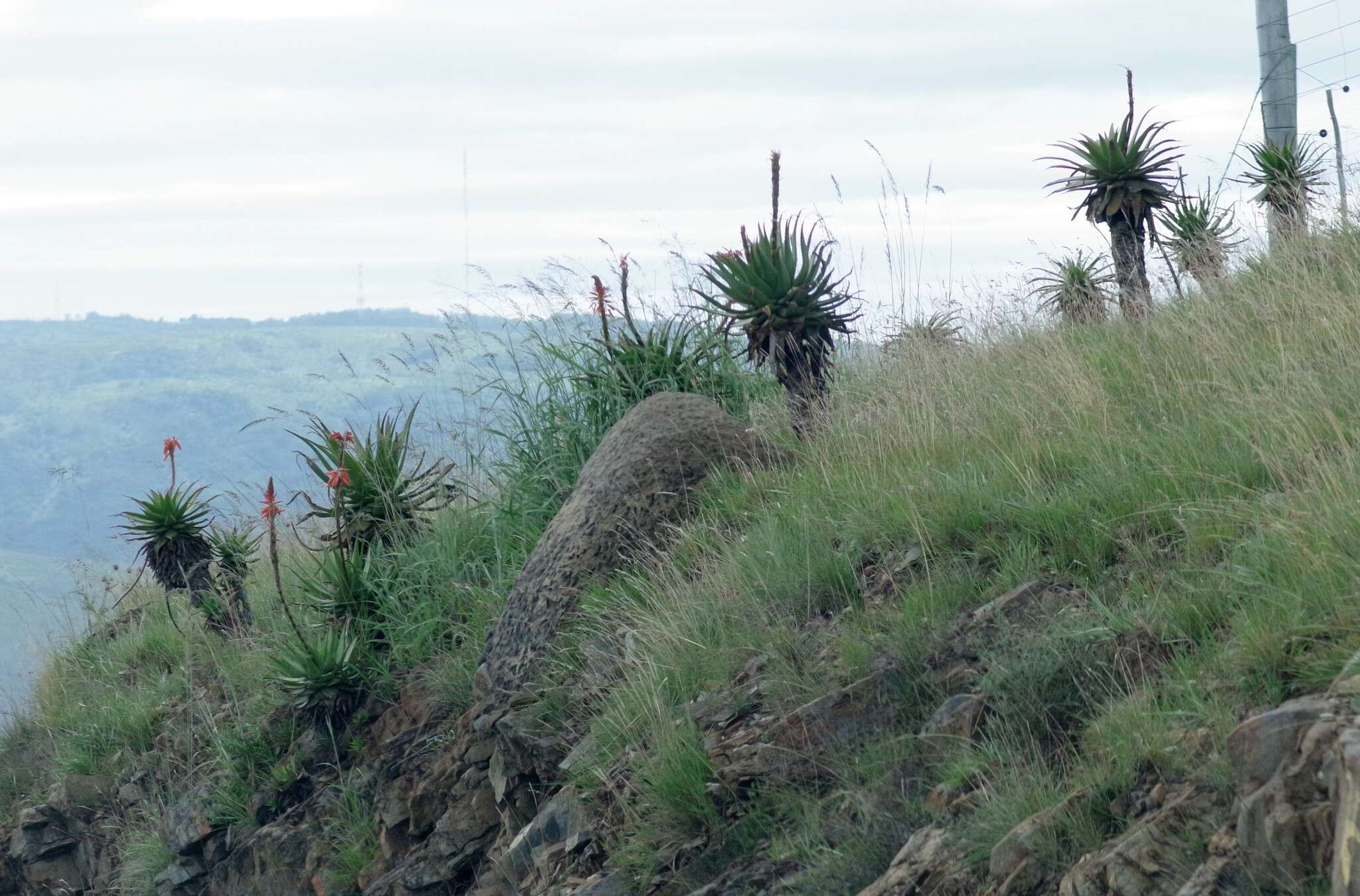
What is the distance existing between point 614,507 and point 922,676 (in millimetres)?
2880

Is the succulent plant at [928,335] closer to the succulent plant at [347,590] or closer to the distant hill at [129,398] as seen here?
the succulent plant at [347,590]

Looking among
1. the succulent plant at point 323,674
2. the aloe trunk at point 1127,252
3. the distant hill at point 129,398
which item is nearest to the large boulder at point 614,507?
the succulent plant at point 323,674

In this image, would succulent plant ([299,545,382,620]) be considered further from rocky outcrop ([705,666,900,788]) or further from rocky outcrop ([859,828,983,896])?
rocky outcrop ([859,828,983,896])

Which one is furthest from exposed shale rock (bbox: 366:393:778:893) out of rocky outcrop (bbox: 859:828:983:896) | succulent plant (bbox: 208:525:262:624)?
succulent plant (bbox: 208:525:262:624)

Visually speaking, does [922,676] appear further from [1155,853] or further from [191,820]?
[191,820]

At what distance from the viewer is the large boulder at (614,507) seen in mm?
6320

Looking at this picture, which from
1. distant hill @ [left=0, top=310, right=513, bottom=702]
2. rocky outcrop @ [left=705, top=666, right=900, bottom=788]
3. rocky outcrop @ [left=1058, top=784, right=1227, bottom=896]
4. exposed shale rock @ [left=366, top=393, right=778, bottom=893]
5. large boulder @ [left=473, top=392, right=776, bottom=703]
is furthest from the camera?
distant hill @ [left=0, top=310, right=513, bottom=702]

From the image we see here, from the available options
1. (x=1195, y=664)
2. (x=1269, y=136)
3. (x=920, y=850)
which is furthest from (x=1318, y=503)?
(x=1269, y=136)

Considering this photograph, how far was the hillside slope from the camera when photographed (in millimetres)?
3127

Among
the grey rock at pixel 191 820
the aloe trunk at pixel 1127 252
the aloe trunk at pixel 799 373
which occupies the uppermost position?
the aloe trunk at pixel 1127 252

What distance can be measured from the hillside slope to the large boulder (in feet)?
0.79

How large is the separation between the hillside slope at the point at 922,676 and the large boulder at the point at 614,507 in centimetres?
24

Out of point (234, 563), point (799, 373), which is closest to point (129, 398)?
point (234, 563)

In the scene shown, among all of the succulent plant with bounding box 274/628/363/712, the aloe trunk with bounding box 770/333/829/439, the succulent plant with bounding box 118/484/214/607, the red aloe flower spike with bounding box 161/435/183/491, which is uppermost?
the aloe trunk with bounding box 770/333/829/439
